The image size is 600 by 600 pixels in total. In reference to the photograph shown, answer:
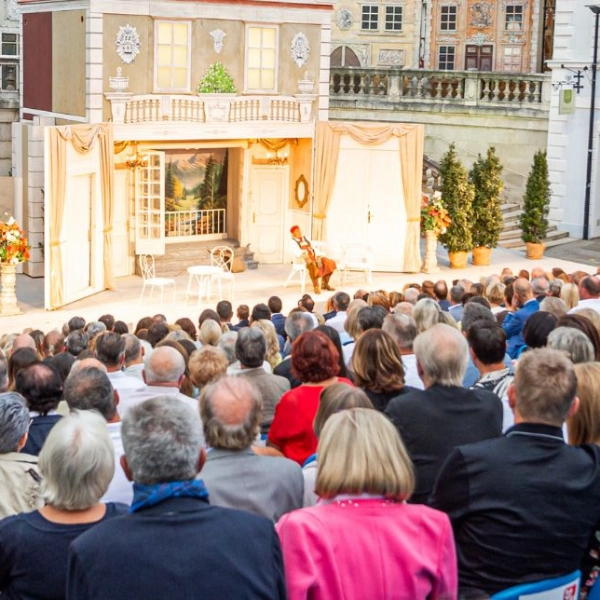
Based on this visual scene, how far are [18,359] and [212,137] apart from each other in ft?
38.8

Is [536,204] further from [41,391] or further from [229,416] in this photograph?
[229,416]


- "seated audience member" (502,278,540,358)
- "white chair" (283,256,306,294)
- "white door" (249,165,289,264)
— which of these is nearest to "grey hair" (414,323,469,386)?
"seated audience member" (502,278,540,358)

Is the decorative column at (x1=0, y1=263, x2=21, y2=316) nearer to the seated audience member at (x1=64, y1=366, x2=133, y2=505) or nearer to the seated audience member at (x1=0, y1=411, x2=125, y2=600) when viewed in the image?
the seated audience member at (x1=64, y1=366, x2=133, y2=505)

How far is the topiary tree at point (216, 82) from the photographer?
19.3m

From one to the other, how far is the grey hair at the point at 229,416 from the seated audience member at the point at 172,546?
707 mm

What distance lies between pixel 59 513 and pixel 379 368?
→ 2241 mm

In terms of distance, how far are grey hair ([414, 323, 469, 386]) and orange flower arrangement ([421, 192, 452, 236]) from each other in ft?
49.0

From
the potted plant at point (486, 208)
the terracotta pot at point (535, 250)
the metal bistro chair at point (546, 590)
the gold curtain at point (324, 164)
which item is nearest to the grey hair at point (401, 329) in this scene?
the metal bistro chair at point (546, 590)

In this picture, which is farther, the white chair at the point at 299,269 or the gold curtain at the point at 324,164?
the gold curtain at the point at 324,164

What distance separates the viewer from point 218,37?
19.5 m

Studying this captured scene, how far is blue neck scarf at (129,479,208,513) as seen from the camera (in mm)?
3514

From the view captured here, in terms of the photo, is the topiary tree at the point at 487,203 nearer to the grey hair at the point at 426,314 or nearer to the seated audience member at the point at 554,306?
the seated audience member at the point at 554,306

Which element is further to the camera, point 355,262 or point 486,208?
point 486,208

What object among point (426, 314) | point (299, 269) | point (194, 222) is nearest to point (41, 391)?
point (426, 314)
